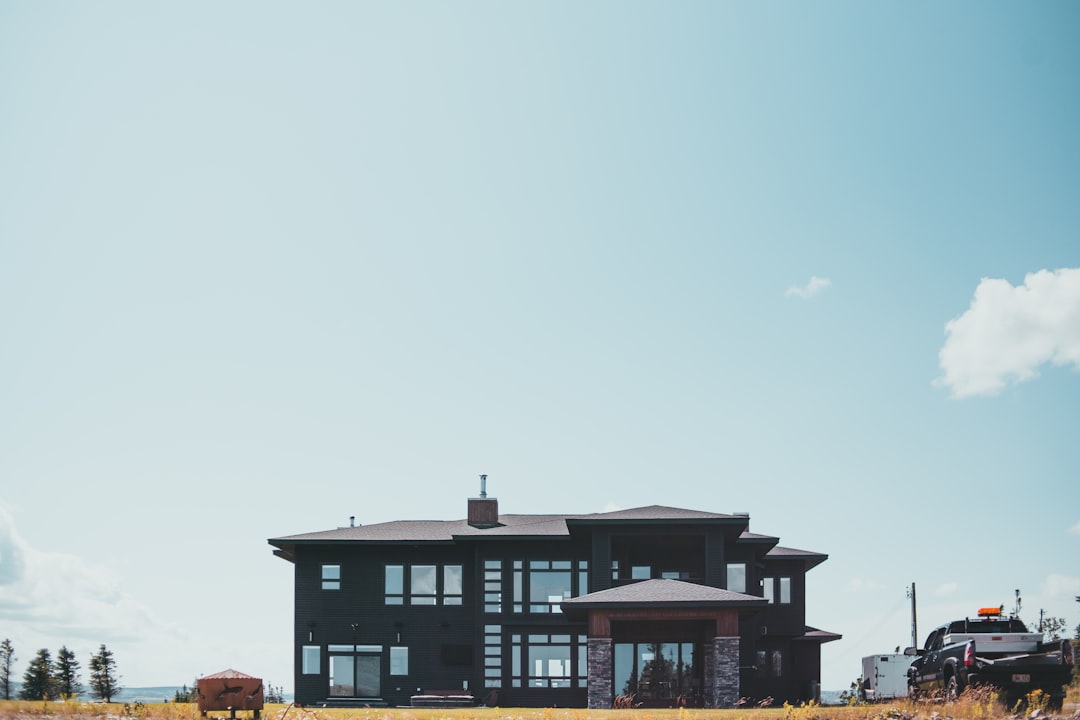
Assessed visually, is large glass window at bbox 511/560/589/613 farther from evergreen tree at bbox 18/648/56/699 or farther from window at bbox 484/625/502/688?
evergreen tree at bbox 18/648/56/699

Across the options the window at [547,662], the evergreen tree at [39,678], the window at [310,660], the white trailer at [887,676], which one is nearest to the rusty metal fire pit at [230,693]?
the window at [547,662]

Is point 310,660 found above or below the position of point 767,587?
below

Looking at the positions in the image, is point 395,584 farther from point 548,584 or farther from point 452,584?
point 548,584

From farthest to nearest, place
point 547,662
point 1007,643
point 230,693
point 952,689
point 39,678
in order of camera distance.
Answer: point 39,678 → point 547,662 → point 952,689 → point 1007,643 → point 230,693

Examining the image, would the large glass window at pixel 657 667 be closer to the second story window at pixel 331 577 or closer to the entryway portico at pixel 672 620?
the entryway portico at pixel 672 620

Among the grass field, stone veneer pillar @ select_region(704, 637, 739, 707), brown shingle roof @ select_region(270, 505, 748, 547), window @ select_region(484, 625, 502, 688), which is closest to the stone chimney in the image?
brown shingle roof @ select_region(270, 505, 748, 547)

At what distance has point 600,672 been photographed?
110 feet

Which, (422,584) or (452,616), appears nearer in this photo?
(452,616)

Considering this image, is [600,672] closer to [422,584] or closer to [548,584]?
[548,584]

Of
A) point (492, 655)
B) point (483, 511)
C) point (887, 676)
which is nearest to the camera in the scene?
point (492, 655)

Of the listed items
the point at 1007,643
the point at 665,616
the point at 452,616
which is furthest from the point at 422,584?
the point at 1007,643

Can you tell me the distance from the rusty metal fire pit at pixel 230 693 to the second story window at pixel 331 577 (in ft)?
69.4

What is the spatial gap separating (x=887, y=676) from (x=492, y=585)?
15.3 m

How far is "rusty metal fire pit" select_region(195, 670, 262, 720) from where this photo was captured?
20.3 meters
